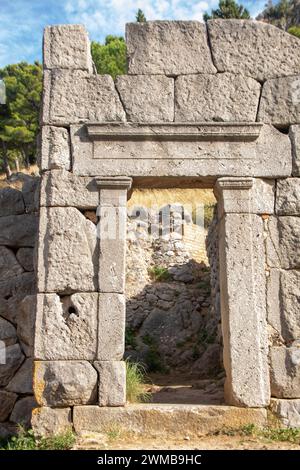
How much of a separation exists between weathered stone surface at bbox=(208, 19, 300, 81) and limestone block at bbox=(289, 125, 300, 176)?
0.68 metres

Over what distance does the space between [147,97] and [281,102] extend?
60.3 inches

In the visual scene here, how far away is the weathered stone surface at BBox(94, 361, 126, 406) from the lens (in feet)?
15.0

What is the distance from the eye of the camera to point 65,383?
4.59 meters

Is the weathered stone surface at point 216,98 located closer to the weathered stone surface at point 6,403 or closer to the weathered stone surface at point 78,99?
the weathered stone surface at point 78,99

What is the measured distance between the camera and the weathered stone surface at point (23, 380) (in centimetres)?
555

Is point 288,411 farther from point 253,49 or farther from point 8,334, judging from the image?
point 253,49

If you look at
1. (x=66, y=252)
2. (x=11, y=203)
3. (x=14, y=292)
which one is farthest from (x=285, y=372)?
(x=11, y=203)

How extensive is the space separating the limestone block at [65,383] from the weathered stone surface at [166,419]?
125 mm

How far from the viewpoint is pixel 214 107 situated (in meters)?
5.30

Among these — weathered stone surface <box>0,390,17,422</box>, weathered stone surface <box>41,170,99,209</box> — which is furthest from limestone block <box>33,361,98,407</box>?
weathered stone surface <box>41,170,99,209</box>

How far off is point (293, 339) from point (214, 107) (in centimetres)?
268

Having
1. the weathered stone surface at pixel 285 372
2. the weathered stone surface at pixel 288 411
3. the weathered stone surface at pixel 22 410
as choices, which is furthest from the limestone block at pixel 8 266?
the weathered stone surface at pixel 288 411

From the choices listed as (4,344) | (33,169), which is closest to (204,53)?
(4,344)
